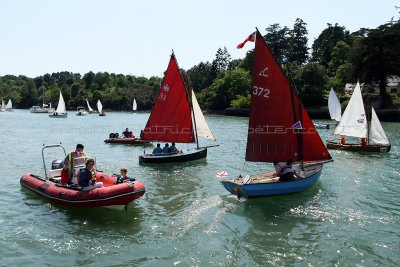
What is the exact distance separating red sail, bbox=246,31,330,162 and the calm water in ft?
8.84

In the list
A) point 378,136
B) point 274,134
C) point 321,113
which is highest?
point 321,113

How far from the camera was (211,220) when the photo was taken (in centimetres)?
1941

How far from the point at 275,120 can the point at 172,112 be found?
14239 mm

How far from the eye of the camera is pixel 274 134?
24.1m

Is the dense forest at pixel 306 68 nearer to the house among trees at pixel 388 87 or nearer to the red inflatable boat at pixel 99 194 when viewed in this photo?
the house among trees at pixel 388 87

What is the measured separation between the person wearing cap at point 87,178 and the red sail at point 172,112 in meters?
16.7

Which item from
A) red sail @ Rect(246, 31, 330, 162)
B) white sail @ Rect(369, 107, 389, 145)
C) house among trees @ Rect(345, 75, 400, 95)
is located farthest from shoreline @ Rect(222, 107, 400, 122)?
red sail @ Rect(246, 31, 330, 162)

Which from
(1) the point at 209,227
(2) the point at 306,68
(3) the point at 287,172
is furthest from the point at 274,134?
(2) the point at 306,68

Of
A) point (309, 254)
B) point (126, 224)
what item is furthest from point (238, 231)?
point (126, 224)

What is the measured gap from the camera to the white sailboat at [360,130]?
4222 centimetres

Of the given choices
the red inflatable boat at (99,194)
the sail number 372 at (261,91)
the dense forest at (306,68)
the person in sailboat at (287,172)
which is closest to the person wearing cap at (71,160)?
the red inflatable boat at (99,194)

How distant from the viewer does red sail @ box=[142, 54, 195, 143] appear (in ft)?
117

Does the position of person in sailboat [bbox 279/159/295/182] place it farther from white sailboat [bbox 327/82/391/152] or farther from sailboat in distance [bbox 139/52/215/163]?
white sailboat [bbox 327/82/391/152]

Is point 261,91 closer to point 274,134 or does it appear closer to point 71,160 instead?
point 274,134
